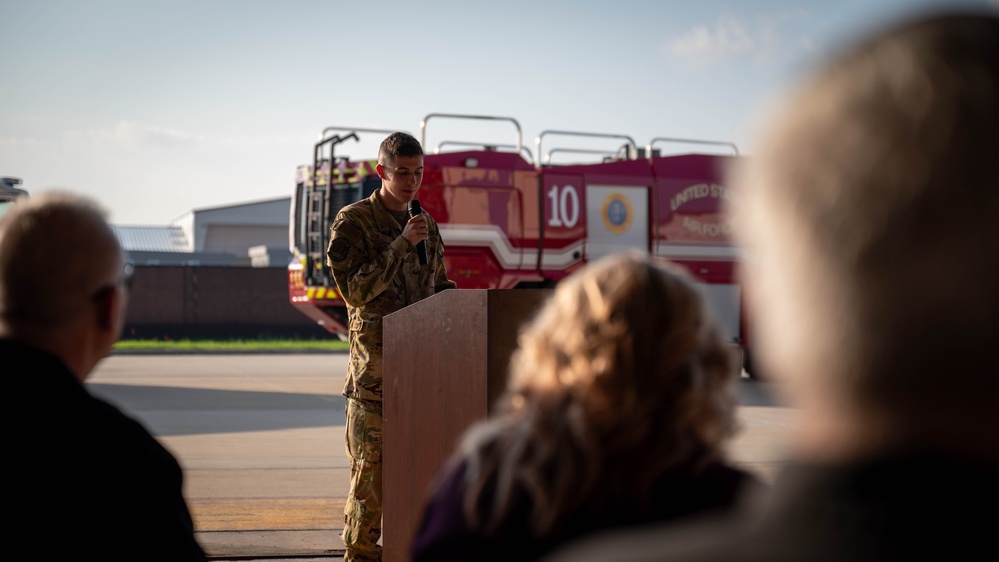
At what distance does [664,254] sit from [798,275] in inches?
576

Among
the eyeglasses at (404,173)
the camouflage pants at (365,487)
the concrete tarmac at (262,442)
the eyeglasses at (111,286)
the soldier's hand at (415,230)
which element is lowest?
the concrete tarmac at (262,442)

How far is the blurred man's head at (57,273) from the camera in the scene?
1.98 metres

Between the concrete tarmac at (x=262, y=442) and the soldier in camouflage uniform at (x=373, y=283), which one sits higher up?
the soldier in camouflage uniform at (x=373, y=283)

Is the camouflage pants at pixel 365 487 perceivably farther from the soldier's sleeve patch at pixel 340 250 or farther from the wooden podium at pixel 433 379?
the soldier's sleeve patch at pixel 340 250

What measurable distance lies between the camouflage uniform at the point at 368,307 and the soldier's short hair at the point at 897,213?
4.01 meters

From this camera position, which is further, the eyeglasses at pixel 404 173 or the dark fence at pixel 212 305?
the dark fence at pixel 212 305

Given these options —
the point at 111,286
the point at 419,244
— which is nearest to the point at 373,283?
the point at 419,244

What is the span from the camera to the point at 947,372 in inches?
30.5

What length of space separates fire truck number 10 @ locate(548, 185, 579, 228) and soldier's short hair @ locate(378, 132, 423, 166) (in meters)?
9.40

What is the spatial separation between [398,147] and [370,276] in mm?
584

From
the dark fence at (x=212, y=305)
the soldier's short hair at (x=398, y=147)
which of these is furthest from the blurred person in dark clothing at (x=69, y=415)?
the dark fence at (x=212, y=305)

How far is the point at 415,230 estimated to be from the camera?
194 inches

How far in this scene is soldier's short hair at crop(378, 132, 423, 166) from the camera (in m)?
4.98

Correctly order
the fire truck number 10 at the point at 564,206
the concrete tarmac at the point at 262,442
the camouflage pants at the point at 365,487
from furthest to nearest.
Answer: the fire truck number 10 at the point at 564,206 < the concrete tarmac at the point at 262,442 < the camouflage pants at the point at 365,487
